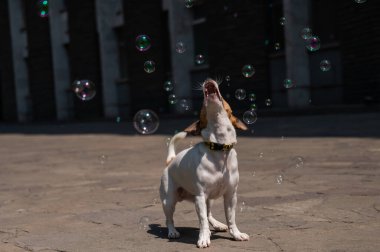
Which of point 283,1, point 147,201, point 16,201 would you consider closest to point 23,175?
point 16,201

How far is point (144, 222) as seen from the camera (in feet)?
13.9

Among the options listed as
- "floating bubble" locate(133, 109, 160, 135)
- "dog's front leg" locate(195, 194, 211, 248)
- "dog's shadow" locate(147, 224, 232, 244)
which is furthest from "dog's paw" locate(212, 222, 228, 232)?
"floating bubble" locate(133, 109, 160, 135)

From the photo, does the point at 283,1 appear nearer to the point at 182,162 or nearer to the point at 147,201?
the point at 147,201

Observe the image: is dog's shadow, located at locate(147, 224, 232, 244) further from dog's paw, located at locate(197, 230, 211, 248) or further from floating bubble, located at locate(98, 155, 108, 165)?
floating bubble, located at locate(98, 155, 108, 165)

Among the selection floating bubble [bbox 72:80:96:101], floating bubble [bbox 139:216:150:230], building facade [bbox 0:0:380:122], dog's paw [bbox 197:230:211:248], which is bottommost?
floating bubble [bbox 139:216:150:230]

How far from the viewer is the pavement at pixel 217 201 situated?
3.61 metres

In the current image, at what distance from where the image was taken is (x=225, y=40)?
16.8 m

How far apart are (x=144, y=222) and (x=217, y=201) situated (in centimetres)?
95

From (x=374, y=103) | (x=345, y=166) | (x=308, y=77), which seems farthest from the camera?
(x=308, y=77)

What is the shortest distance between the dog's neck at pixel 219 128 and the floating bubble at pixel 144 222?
1046 millimetres

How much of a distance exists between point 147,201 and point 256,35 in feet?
37.4

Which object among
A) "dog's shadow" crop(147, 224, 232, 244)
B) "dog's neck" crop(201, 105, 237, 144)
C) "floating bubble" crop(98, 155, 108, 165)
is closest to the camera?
"dog's neck" crop(201, 105, 237, 144)

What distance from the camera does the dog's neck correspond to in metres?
3.37

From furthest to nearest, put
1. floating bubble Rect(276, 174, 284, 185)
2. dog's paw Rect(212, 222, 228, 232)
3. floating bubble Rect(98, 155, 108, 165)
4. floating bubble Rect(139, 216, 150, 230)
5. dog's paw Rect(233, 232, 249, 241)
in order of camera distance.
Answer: floating bubble Rect(98, 155, 108, 165) < floating bubble Rect(276, 174, 284, 185) < floating bubble Rect(139, 216, 150, 230) < dog's paw Rect(212, 222, 228, 232) < dog's paw Rect(233, 232, 249, 241)
